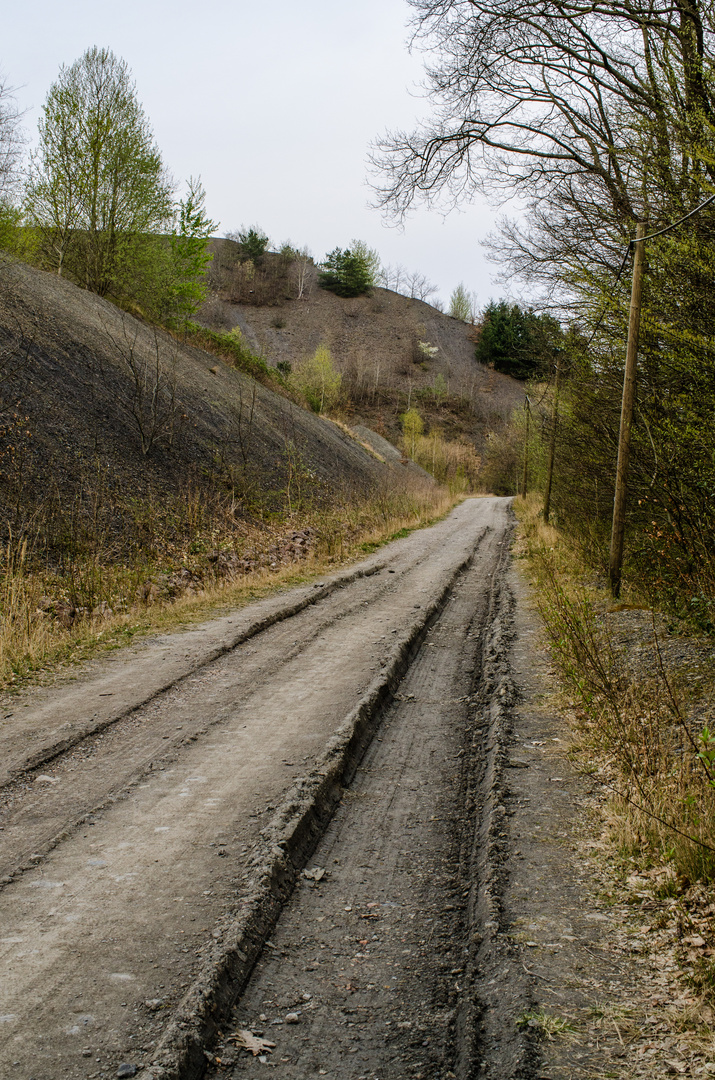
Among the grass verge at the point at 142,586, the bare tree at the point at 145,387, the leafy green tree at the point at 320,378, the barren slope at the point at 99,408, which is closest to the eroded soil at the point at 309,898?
the grass verge at the point at 142,586

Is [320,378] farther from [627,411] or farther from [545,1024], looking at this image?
[545,1024]

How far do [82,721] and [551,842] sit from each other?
355cm

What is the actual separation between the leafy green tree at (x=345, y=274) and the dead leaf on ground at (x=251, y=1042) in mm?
92623

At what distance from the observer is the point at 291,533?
16.5 metres

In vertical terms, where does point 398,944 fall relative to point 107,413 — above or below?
below

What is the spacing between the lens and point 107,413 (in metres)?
17.1

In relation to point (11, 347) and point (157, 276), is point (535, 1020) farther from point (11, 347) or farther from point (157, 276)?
point (157, 276)

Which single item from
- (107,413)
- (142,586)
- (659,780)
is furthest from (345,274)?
(659,780)

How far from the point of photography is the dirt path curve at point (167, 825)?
96.9 inches

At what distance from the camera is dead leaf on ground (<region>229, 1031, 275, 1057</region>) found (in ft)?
7.86

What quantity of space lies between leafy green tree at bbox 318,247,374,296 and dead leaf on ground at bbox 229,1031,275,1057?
92623mm

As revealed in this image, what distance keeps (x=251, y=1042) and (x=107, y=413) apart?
54.4 feet

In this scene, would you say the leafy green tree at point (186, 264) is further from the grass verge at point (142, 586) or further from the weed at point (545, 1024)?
the weed at point (545, 1024)

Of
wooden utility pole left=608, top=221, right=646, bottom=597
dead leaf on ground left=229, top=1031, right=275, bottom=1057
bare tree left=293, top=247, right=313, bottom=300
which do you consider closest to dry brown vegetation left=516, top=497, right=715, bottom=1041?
dead leaf on ground left=229, top=1031, right=275, bottom=1057
